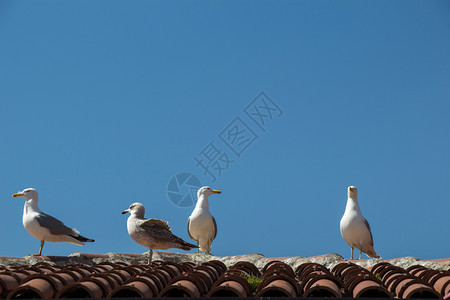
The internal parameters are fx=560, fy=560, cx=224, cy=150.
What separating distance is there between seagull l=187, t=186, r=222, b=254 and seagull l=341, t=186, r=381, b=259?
131 inches

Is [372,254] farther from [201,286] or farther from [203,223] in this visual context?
[201,286]

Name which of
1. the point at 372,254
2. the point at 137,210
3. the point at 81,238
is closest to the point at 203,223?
the point at 137,210

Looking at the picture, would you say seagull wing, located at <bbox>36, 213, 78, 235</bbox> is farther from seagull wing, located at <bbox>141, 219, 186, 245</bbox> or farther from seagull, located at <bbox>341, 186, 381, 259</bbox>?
seagull, located at <bbox>341, 186, 381, 259</bbox>

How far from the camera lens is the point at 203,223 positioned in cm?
1391

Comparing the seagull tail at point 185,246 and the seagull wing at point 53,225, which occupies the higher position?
the seagull wing at point 53,225

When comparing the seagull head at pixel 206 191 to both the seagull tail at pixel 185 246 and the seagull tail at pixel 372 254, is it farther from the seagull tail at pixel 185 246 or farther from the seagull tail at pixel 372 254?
the seagull tail at pixel 372 254

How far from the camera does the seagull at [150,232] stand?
36.3 feet

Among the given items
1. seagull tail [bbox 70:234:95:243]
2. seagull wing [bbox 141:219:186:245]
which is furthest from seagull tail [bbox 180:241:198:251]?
seagull tail [bbox 70:234:95:243]

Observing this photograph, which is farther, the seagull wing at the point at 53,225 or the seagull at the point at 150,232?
the seagull wing at the point at 53,225

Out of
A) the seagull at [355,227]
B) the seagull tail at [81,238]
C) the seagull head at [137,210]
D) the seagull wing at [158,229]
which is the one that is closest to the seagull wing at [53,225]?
the seagull tail at [81,238]

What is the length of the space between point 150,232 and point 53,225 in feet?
8.43

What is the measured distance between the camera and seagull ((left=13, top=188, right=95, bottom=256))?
1220 cm

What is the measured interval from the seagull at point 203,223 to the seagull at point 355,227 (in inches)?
131

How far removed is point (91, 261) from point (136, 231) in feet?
3.36
